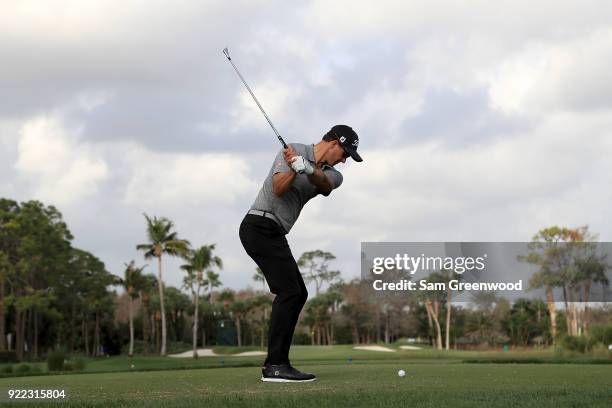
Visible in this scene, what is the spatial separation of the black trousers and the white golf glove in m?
0.73

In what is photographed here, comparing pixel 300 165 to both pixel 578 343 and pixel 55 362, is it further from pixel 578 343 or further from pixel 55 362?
pixel 578 343

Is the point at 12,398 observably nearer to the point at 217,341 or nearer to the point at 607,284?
the point at 607,284

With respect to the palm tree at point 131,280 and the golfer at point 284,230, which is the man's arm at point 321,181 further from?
the palm tree at point 131,280

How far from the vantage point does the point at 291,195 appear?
24.5 ft

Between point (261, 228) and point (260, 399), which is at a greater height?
point (261, 228)

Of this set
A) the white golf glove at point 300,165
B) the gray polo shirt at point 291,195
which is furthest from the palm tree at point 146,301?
the white golf glove at point 300,165

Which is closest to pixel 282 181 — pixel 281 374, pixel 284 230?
pixel 284 230

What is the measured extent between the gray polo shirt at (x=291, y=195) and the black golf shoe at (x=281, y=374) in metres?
1.29

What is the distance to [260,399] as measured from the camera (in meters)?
5.56

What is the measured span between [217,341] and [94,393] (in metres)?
93.9

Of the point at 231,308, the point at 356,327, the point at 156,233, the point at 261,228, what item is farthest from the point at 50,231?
the point at 261,228

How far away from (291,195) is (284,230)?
1.12 ft

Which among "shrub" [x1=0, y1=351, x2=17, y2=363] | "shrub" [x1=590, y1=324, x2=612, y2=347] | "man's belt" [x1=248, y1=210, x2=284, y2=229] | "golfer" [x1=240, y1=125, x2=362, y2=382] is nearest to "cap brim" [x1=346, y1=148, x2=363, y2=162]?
"golfer" [x1=240, y1=125, x2=362, y2=382]

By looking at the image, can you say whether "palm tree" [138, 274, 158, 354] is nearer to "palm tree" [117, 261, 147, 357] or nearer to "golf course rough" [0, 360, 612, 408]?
"palm tree" [117, 261, 147, 357]
